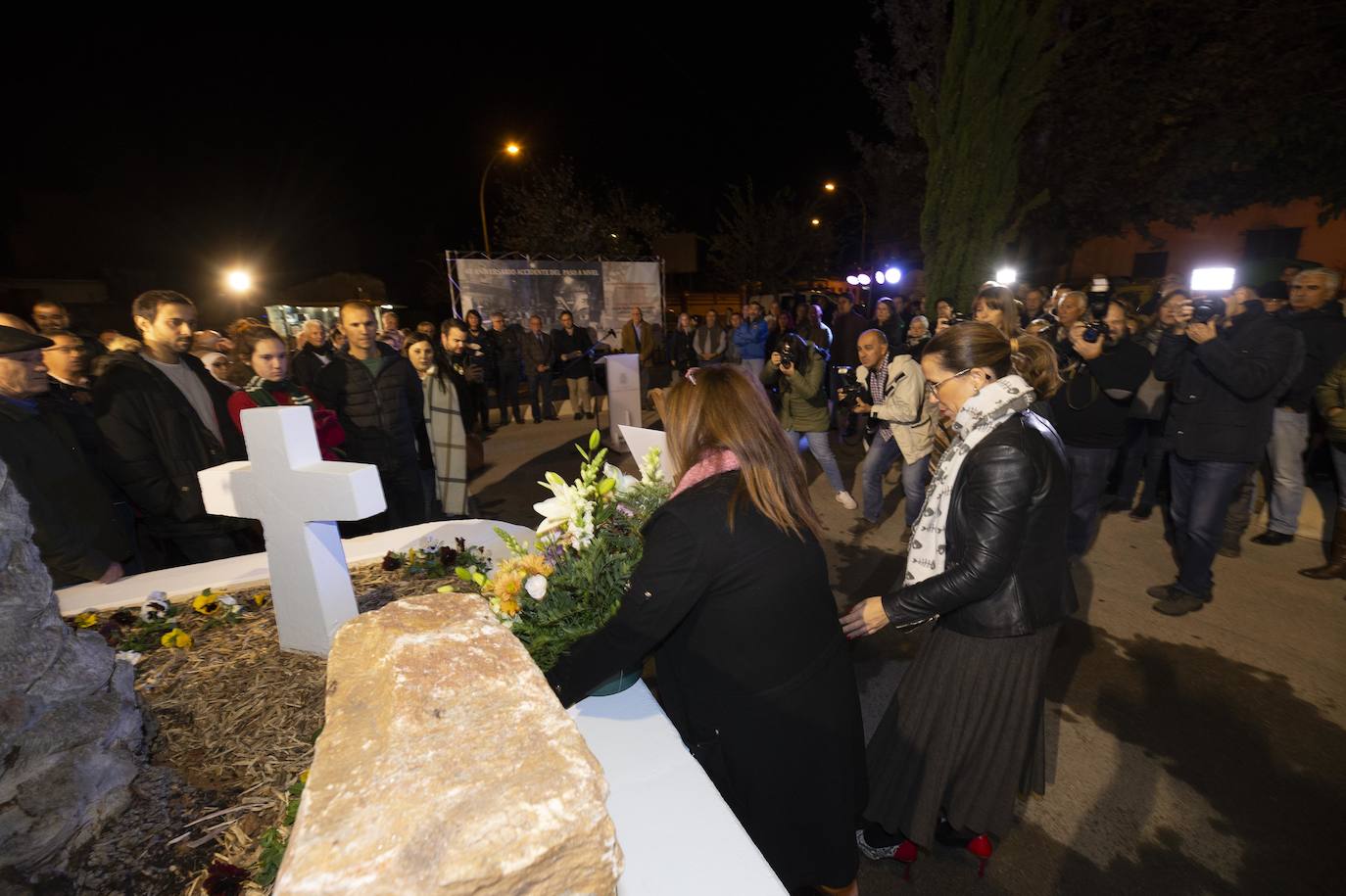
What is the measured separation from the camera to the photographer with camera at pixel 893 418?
4758 millimetres

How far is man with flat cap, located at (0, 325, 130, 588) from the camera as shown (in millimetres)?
2492

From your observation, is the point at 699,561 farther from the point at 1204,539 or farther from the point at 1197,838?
the point at 1204,539

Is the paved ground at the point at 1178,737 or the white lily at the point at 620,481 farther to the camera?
the paved ground at the point at 1178,737

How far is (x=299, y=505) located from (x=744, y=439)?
4.99 ft

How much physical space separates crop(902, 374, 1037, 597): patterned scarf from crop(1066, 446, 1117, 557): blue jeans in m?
2.69

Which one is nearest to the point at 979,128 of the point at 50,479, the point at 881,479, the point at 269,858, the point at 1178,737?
the point at 881,479

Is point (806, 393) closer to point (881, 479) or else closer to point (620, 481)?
point (881, 479)

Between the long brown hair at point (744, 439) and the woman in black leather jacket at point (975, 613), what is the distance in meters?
0.63

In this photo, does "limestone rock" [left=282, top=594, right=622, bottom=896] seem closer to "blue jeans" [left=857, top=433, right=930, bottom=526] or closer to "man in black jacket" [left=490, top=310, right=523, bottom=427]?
"blue jeans" [left=857, top=433, right=930, bottom=526]

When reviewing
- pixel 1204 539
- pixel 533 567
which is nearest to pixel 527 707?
pixel 533 567

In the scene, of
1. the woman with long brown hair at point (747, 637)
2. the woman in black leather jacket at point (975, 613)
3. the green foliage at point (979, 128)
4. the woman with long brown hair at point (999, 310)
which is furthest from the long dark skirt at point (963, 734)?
the green foliage at point (979, 128)

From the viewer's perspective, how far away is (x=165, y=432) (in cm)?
327

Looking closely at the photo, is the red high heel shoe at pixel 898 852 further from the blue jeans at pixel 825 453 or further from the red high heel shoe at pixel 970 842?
the blue jeans at pixel 825 453

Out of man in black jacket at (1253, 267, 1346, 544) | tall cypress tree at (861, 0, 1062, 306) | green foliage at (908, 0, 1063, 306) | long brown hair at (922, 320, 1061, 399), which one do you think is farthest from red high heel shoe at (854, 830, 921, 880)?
tall cypress tree at (861, 0, 1062, 306)
